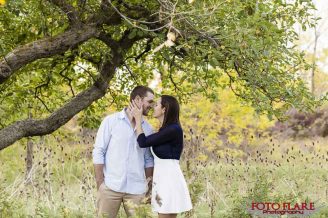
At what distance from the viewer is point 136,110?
5082 millimetres

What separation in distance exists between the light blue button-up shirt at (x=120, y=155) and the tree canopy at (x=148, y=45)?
0.89 meters

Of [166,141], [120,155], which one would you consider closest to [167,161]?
[166,141]

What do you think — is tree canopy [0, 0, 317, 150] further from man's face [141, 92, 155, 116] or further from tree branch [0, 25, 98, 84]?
man's face [141, 92, 155, 116]

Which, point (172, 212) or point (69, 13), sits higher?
point (69, 13)

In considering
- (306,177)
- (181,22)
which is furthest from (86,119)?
(306,177)

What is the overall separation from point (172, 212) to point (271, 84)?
1552mm

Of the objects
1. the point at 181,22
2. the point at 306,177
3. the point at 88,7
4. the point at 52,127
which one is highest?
the point at 88,7

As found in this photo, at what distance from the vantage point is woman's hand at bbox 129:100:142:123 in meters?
5.04

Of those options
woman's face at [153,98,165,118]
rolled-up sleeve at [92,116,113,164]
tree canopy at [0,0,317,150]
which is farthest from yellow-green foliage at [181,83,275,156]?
rolled-up sleeve at [92,116,113,164]

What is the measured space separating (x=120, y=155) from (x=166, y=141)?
435 millimetres

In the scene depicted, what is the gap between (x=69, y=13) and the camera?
604cm

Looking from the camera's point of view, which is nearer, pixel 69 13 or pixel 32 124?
pixel 69 13

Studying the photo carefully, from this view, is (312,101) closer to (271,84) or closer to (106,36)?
(271,84)

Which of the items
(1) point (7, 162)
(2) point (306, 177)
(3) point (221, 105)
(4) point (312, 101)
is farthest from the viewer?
(3) point (221, 105)
